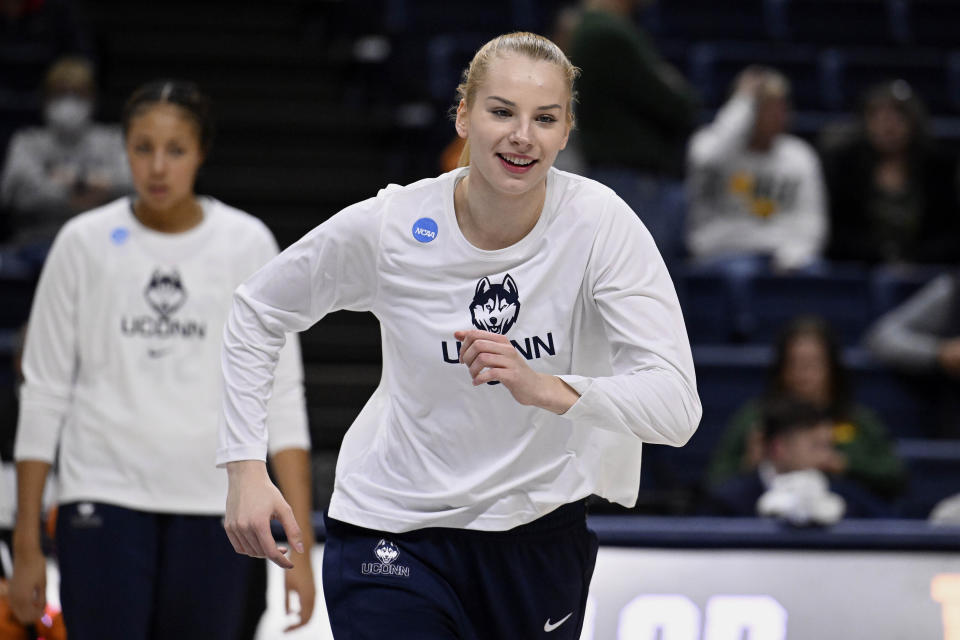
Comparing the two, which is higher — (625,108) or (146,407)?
(625,108)

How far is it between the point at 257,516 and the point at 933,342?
4736mm

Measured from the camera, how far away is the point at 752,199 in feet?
23.8

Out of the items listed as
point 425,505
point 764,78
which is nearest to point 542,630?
point 425,505

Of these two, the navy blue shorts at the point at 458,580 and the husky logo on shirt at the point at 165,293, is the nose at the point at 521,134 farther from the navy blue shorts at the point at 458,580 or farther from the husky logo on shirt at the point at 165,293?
the husky logo on shirt at the point at 165,293

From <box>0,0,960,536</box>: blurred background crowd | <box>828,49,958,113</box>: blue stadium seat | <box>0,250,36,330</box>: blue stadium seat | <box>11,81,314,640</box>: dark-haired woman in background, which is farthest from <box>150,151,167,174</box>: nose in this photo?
<box>828,49,958,113</box>: blue stadium seat

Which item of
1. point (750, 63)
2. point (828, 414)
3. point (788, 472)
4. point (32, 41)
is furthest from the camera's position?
point (750, 63)

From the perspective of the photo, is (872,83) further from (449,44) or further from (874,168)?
(449,44)

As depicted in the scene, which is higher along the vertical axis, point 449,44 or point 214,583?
point 449,44

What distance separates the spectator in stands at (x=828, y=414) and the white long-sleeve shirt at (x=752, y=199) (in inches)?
49.5

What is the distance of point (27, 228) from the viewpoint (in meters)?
7.18

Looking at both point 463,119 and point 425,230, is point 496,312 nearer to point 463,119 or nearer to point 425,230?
point 425,230

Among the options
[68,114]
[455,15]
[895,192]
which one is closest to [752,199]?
[895,192]

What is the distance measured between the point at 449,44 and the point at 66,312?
5.22 meters

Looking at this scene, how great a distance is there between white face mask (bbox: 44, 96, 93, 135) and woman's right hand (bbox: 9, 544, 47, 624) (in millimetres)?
4216
